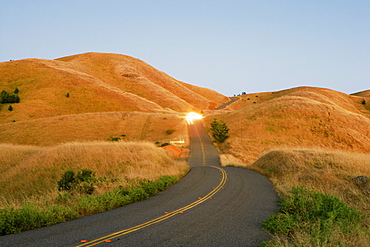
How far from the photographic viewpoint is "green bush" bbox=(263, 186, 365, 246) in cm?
725

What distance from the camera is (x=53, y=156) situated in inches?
919

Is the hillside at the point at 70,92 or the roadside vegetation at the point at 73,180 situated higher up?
the hillside at the point at 70,92

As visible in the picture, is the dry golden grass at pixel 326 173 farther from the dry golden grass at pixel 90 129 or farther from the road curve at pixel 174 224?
the dry golden grass at pixel 90 129

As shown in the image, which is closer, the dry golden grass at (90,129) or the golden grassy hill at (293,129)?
the golden grassy hill at (293,129)

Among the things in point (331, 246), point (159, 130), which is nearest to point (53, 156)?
point (331, 246)

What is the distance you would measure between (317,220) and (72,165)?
18.5m

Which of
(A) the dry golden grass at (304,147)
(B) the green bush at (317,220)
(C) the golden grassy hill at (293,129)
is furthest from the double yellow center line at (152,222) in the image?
(C) the golden grassy hill at (293,129)

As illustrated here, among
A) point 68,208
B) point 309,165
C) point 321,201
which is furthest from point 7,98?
point 321,201

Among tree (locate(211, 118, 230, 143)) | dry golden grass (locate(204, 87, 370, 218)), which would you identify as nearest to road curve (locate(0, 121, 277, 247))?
dry golden grass (locate(204, 87, 370, 218))

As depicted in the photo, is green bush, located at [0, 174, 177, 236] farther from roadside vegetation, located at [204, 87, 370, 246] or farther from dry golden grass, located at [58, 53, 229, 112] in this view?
dry golden grass, located at [58, 53, 229, 112]

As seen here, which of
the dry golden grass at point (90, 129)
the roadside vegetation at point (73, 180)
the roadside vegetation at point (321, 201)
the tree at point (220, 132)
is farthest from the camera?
the tree at point (220, 132)

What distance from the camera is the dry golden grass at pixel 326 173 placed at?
12.8 metres

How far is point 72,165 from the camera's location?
21844mm

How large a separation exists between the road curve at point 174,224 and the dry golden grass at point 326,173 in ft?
10.7
